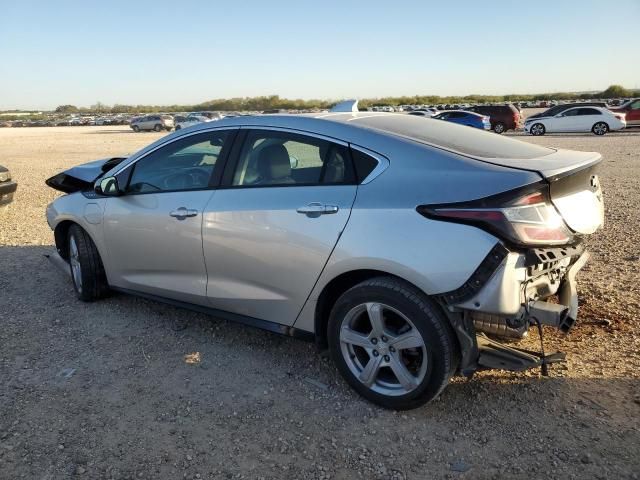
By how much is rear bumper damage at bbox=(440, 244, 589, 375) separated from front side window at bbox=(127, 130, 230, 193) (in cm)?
197

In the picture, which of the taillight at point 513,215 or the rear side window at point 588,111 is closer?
the taillight at point 513,215

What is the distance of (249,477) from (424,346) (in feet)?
3.60

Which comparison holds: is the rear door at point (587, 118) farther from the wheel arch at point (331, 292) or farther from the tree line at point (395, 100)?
the tree line at point (395, 100)

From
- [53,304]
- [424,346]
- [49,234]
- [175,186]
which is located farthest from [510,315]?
[49,234]

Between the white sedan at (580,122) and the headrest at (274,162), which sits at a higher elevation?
the headrest at (274,162)

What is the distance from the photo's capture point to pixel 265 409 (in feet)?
10.7

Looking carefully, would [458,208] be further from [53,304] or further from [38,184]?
[38,184]

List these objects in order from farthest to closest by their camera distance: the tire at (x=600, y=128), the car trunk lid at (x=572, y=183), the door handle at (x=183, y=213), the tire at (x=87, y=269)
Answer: the tire at (x=600, y=128), the tire at (x=87, y=269), the door handle at (x=183, y=213), the car trunk lid at (x=572, y=183)

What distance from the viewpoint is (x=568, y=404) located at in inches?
124

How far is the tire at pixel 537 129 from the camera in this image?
2794cm

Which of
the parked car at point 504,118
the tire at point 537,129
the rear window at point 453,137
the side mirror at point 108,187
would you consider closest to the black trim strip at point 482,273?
the rear window at point 453,137

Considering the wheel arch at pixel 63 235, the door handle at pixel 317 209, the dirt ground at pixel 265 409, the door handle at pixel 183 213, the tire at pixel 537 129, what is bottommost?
the tire at pixel 537 129

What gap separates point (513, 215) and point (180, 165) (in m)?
2.57

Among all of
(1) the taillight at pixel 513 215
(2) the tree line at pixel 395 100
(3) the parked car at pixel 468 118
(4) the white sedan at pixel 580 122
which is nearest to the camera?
(1) the taillight at pixel 513 215
